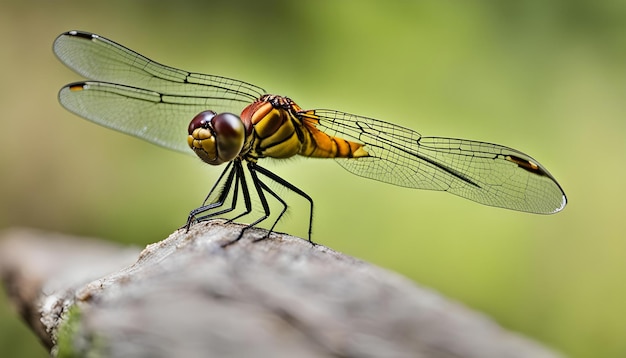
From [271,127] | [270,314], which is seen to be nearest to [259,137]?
[271,127]

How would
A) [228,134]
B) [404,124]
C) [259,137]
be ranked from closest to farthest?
[228,134] < [259,137] < [404,124]

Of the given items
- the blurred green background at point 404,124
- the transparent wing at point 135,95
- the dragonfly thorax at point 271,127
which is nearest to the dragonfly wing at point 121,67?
the transparent wing at point 135,95

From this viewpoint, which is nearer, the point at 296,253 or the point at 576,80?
the point at 296,253

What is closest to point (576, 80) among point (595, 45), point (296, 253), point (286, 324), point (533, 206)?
point (595, 45)

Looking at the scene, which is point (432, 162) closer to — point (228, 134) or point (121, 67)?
point (228, 134)

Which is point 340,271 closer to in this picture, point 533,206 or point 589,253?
point 533,206

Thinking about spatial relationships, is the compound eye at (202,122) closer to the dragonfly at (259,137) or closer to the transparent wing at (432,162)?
the dragonfly at (259,137)
